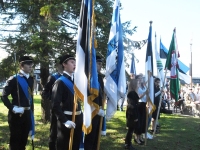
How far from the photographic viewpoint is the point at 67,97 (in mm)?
4277

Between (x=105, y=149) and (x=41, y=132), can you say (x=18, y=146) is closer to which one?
(x=105, y=149)

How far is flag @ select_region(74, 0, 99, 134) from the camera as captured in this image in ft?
13.9

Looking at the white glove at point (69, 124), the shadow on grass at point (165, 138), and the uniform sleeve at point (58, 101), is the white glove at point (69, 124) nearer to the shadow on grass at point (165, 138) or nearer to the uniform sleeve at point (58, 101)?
the uniform sleeve at point (58, 101)

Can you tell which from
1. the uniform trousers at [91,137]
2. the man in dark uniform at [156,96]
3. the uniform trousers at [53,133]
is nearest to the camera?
the uniform trousers at [91,137]

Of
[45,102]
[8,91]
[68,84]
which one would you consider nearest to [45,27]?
[45,102]

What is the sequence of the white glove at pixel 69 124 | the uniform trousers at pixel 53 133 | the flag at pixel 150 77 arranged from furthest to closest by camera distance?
the flag at pixel 150 77 < the uniform trousers at pixel 53 133 < the white glove at pixel 69 124

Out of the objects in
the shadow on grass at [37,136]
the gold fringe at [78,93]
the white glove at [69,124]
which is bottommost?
the shadow on grass at [37,136]

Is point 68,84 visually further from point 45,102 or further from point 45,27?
point 45,102

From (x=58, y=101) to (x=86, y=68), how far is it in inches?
29.8

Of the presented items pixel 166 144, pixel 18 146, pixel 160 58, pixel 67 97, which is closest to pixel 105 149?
→ pixel 166 144

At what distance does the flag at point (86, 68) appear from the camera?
4242 mm

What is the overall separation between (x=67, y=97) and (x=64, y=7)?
17.9ft

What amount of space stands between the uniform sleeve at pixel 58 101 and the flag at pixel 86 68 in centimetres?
23

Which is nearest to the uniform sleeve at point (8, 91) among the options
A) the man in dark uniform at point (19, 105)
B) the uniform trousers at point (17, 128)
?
the man in dark uniform at point (19, 105)
